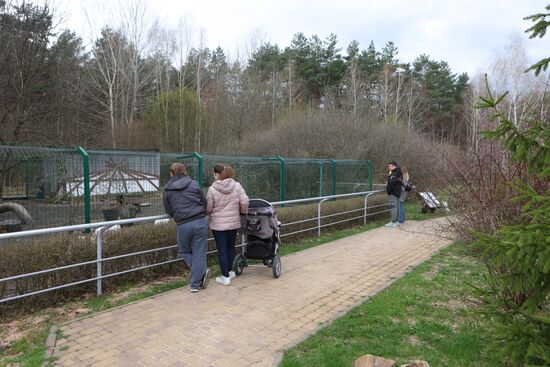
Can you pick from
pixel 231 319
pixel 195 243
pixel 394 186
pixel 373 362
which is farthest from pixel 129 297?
pixel 394 186

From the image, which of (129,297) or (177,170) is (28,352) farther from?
(177,170)

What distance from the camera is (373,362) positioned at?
11.2 feet

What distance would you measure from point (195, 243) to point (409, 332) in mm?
2870

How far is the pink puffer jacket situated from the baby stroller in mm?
325

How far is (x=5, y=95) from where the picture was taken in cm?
1313

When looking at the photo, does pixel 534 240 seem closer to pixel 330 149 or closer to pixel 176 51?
pixel 330 149

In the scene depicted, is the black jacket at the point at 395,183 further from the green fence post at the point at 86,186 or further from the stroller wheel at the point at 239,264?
the green fence post at the point at 86,186

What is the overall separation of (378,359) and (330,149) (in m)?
15.1

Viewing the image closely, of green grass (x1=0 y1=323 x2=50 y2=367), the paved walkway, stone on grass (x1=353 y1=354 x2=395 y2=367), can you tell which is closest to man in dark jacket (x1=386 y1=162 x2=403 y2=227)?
the paved walkway

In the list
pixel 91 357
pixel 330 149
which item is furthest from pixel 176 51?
pixel 91 357

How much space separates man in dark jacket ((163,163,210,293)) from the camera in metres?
5.48

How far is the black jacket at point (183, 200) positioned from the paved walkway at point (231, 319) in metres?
1.04

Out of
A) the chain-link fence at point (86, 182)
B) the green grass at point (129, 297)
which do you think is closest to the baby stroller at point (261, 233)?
the green grass at point (129, 297)

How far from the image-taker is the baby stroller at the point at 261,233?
609cm
